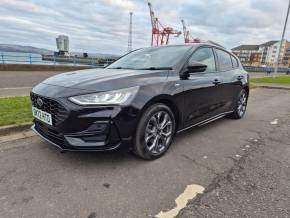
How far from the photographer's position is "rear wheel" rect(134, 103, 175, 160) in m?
2.60

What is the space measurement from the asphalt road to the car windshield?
127cm

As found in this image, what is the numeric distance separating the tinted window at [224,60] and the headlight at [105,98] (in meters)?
2.51

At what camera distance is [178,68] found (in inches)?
121

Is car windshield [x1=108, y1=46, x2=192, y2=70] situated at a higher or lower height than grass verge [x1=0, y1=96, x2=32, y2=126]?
higher

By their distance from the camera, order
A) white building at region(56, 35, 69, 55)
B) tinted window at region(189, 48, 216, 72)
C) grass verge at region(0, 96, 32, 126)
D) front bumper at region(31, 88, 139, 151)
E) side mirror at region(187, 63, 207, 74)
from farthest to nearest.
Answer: white building at region(56, 35, 69, 55)
grass verge at region(0, 96, 32, 126)
tinted window at region(189, 48, 216, 72)
side mirror at region(187, 63, 207, 74)
front bumper at region(31, 88, 139, 151)

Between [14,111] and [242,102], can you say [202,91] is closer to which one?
[242,102]

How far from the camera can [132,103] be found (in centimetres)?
241

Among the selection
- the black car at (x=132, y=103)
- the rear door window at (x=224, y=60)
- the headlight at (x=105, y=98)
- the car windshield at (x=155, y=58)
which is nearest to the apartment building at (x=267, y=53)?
the rear door window at (x=224, y=60)

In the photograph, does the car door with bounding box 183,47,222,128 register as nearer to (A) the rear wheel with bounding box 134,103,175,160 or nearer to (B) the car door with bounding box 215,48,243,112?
(B) the car door with bounding box 215,48,243,112

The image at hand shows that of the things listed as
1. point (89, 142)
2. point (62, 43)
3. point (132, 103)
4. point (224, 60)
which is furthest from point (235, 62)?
point (62, 43)

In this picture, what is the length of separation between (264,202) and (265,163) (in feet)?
3.13

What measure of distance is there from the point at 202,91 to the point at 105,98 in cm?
173

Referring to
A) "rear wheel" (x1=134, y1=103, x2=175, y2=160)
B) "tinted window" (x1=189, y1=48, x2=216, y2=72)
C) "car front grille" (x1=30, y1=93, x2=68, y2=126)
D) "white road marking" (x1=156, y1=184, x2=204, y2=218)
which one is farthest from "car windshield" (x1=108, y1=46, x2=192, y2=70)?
"white road marking" (x1=156, y1=184, x2=204, y2=218)

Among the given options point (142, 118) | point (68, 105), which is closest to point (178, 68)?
point (142, 118)
